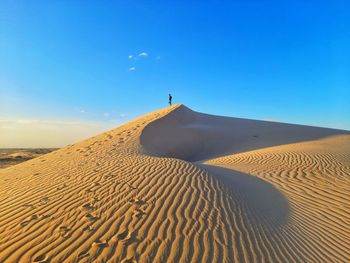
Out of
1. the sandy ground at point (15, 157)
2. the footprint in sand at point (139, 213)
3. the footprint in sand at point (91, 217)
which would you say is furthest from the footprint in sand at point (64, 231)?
the sandy ground at point (15, 157)

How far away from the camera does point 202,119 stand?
23.8m

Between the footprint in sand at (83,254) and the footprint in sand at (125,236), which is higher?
the footprint in sand at (125,236)

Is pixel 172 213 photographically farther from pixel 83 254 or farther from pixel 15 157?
pixel 15 157

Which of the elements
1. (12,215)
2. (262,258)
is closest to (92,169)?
(12,215)

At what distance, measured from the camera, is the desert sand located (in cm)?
354

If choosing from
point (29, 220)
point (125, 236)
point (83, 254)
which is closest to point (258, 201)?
point (125, 236)

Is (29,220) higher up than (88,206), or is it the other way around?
(88,206)

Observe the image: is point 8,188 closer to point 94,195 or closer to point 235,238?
point 94,195

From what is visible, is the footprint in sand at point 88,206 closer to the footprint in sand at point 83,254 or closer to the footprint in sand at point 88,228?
the footprint in sand at point 88,228

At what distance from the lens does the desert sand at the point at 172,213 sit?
11.6 feet

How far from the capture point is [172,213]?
452cm

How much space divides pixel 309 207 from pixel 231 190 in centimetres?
207

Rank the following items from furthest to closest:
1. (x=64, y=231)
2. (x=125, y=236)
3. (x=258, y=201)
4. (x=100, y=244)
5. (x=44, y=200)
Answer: (x=258, y=201) → (x=44, y=200) → (x=64, y=231) → (x=125, y=236) → (x=100, y=244)

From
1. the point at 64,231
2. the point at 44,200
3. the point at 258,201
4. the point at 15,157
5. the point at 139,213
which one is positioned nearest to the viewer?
the point at 64,231
